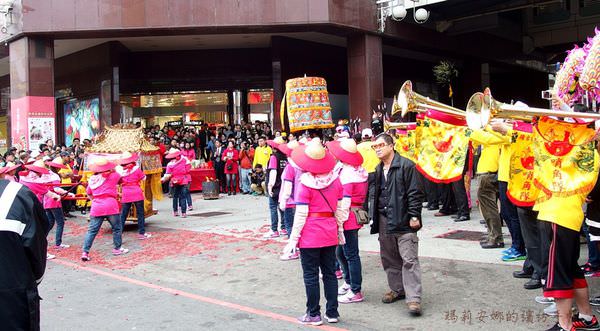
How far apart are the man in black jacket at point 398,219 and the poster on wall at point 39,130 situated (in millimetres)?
17073

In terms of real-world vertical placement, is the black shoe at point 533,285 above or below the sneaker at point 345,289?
above

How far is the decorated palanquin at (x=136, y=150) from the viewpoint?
11430 mm

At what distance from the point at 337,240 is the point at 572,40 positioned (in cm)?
2745

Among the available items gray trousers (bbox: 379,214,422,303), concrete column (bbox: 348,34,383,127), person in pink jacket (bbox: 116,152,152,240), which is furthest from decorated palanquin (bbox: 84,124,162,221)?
concrete column (bbox: 348,34,383,127)

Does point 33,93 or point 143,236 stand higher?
point 33,93

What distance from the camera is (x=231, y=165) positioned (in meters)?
18.2

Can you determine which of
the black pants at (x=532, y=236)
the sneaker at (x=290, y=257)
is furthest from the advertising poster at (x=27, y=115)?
the black pants at (x=532, y=236)

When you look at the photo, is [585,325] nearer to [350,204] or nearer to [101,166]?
[350,204]

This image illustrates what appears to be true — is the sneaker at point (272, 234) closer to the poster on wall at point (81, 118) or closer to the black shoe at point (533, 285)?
the black shoe at point (533, 285)

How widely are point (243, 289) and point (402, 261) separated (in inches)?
81.4

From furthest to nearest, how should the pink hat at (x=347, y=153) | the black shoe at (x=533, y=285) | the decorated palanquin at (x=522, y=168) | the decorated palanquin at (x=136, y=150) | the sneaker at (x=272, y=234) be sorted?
1. the decorated palanquin at (x=136, y=150)
2. the sneaker at (x=272, y=234)
3. the pink hat at (x=347, y=153)
4. the black shoe at (x=533, y=285)
5. the decorated palanquin at (x=522, y=168)

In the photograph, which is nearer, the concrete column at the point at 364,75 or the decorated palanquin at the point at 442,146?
the decorated palanquin at the point at 442,146


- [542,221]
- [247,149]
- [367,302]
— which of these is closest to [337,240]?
[367,302]

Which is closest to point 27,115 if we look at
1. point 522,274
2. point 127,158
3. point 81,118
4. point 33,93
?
point 33,93
